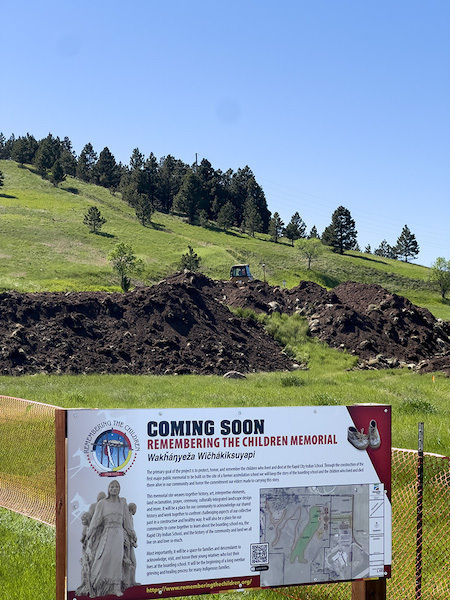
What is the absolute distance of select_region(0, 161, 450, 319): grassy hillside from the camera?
6812 centimetres

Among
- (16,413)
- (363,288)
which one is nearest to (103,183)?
(363,288)

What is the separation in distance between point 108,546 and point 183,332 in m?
28.4

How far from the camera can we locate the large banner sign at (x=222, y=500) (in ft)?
16.3

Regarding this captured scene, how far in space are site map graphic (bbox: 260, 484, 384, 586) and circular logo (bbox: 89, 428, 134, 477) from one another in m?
1.11

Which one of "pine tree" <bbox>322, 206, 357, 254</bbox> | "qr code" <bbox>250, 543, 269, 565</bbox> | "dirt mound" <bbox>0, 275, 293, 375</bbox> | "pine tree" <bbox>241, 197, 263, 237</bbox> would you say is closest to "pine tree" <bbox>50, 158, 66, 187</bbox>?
"pine tree" <bbox>241, 197, 263, 237</bbox>

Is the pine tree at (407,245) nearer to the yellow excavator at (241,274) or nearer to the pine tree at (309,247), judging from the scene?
the pine tree at (309,247)

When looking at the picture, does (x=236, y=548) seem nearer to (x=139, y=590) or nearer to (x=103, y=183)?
(x=139, y=590)

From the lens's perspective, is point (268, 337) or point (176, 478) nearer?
point (176, 478)

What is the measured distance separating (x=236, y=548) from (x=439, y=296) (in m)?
89.5

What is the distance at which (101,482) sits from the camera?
500cm

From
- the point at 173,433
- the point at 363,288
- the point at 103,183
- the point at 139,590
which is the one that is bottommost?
the point at 139,590

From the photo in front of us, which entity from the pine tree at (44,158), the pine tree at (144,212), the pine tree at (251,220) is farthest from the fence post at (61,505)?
the pine tree at (44,158)

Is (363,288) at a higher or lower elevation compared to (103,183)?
lower

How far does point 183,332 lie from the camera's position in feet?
109
